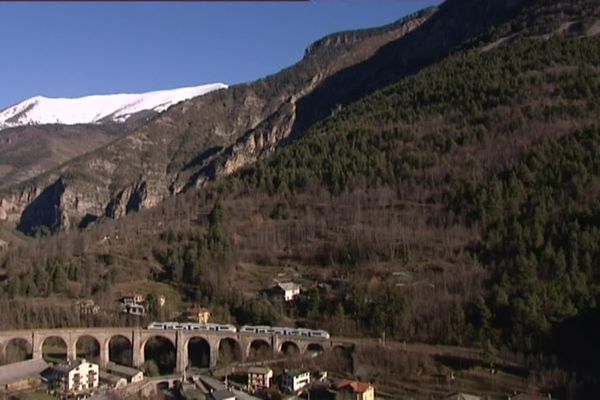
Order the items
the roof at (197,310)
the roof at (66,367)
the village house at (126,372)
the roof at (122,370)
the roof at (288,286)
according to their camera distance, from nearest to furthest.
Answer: the roof at (66,367), the village house at (126,372), the roof at (122,370), the roof at (197,310), the roof at (288,286)

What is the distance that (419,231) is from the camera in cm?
5684

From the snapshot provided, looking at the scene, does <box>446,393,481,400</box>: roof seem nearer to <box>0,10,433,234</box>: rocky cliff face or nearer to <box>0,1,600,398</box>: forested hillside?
<box>0,1,600,398</box>: forested hillside

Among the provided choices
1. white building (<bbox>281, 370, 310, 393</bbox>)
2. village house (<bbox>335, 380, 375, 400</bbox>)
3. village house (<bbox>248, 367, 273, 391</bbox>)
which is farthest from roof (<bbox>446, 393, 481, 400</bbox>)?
village house (<bbox>248, 367, 273, 391</bbox>)

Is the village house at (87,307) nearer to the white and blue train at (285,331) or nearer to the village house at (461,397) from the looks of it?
the white and blue train at (285,331)

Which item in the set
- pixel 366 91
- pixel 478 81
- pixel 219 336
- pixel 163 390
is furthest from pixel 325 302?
pixel 366 91

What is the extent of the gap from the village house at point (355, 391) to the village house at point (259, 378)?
164 inches

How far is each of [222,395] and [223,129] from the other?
12140cm

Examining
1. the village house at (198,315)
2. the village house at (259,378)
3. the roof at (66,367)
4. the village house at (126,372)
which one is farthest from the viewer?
the village house at (198,315)

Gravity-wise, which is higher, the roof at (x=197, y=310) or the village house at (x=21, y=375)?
the roof at (x=197, y=310)

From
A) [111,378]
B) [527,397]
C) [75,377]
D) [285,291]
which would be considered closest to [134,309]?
[285,291]

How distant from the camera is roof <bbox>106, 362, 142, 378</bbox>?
4229 centimetres

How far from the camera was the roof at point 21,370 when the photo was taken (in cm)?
4069

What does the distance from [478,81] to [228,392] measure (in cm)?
5514

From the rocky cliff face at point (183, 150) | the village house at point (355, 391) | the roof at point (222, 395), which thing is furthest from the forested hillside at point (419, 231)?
the rocky cliff face at point (183, 150)
